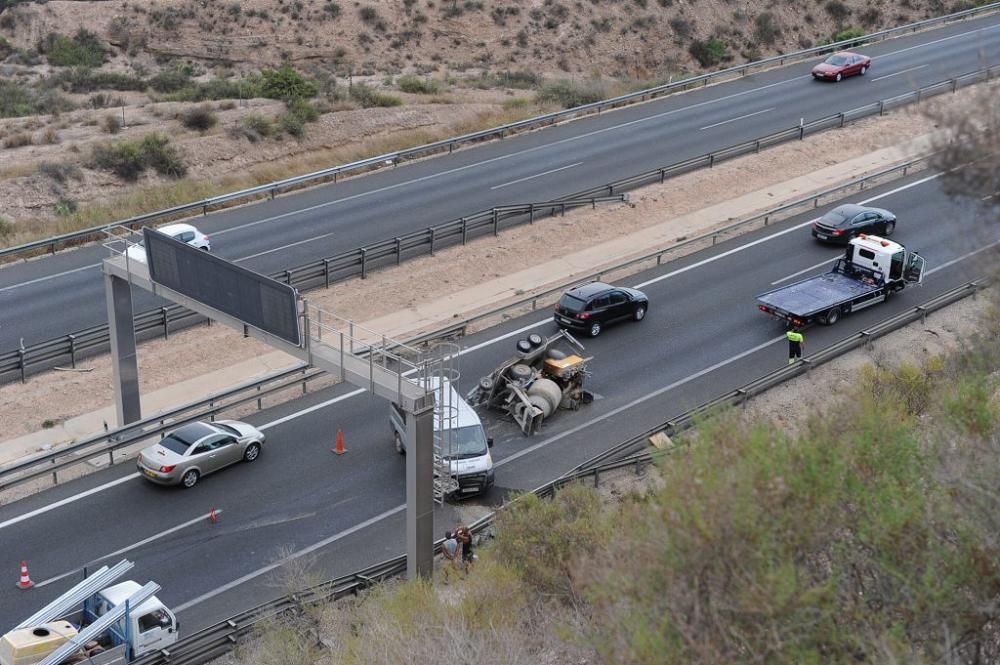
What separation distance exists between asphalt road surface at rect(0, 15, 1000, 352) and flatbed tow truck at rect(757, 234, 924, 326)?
658 cm

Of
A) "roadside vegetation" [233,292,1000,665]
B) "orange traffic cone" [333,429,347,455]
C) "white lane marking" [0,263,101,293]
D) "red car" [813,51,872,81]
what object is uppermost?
"roadside vegetation" [233,292,1000,665]

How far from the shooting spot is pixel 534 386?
88.0ft

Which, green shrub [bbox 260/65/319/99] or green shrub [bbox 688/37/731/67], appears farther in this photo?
green shrub [bbox 688/37/731/67]

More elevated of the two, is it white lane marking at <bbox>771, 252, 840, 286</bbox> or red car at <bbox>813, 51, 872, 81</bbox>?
red car at <bbox>813, 51, 872, 81</bbox>

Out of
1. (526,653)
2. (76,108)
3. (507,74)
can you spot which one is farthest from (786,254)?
(76,108)

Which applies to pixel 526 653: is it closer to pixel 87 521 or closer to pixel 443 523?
pixel 443 523

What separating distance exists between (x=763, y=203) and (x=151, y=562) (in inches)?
1028

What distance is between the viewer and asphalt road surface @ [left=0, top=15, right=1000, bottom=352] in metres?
34.2

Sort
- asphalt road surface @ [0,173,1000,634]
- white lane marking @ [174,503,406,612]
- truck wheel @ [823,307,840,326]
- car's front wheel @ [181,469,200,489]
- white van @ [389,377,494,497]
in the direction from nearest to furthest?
white lane marking @ [174,503,406,612]
asphalt road surface @ [0,173,1000,634]
white van @ [389,377,494,497]
car's front wheel @ [181,469,200,489]
truck wheel @ [823,307,840,326]

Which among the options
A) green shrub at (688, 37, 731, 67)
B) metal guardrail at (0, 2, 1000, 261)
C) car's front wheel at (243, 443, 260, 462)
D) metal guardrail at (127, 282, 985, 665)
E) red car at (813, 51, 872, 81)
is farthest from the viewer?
green shrub at (688, 37, 731, 67)

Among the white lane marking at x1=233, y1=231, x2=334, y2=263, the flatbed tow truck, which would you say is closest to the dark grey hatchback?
the flatbed tow truck

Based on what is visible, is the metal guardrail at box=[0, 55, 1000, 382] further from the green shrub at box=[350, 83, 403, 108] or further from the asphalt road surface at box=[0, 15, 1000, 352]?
the green shrub at box=[350, 83, 403, 108]

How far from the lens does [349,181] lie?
4350 centimetres

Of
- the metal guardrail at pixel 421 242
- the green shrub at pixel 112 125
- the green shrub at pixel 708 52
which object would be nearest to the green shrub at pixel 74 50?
the green shrub at pixel 112 125
